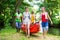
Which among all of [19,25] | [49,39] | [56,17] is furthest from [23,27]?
[56,17]

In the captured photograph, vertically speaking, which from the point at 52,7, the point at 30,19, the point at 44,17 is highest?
the point at 52,7

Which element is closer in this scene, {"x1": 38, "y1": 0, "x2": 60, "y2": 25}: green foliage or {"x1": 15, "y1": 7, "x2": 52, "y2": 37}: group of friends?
{"x1": 15, "y1": 7, "x2": 52, "y2": 37}: group of friends

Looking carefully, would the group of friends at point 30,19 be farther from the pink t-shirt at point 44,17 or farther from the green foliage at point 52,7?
the green foliage at point 52,7

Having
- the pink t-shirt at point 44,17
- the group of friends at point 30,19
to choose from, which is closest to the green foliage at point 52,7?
the group of friends at point 30,19

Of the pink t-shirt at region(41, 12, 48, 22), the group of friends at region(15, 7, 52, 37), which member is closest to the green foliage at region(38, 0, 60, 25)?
the group of friends at region(15, 7, 52, 37)

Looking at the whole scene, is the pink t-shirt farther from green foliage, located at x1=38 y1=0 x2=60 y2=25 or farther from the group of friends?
green foliage, located at x1=38 y1=0 x2=60 y2=25

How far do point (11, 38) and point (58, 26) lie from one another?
2450cm

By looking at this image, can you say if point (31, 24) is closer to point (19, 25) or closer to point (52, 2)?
point (19, 25)

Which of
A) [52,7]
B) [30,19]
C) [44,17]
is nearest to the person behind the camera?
→ [44,17]

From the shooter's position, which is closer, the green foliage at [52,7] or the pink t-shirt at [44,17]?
the pink t-shirt at [44,17]

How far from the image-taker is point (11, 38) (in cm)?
1380

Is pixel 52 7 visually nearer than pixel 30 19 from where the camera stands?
No

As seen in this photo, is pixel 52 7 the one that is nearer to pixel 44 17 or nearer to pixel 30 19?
pixel 30 19

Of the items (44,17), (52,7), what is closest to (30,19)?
(44,17)
